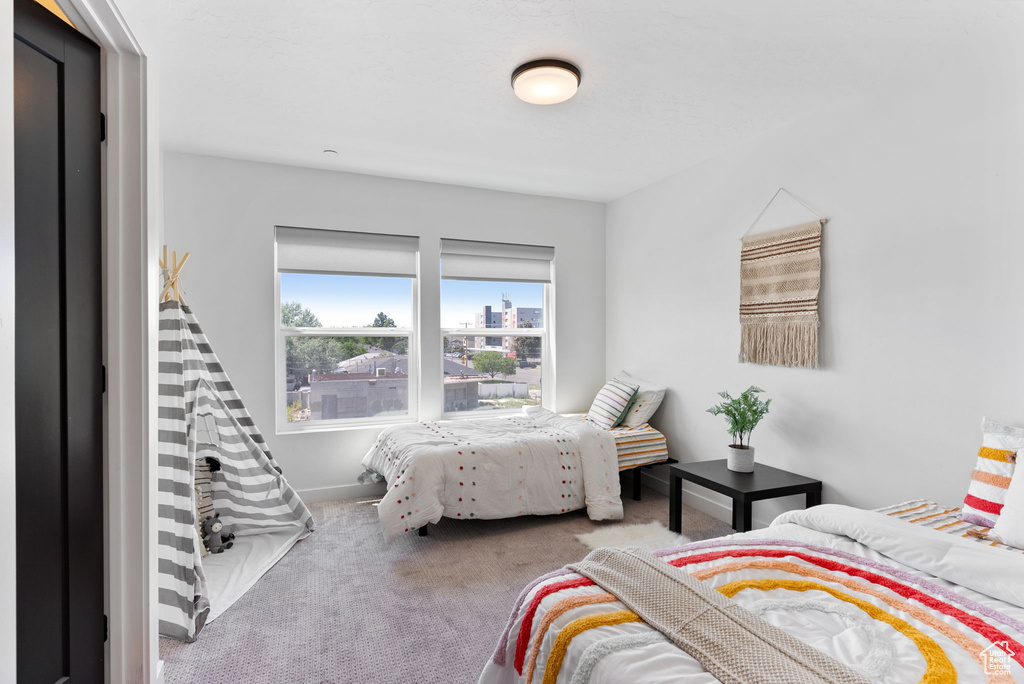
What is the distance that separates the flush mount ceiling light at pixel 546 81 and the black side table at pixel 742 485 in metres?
2.23

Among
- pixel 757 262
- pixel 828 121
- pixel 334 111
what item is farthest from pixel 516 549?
pixel 828 121

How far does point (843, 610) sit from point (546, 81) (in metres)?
2.32

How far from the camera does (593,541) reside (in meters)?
3.34

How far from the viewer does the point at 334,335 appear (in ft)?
14.1

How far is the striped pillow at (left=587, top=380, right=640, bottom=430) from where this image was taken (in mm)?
4320

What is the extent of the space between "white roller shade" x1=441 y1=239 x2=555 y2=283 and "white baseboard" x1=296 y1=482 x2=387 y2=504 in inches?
71.1

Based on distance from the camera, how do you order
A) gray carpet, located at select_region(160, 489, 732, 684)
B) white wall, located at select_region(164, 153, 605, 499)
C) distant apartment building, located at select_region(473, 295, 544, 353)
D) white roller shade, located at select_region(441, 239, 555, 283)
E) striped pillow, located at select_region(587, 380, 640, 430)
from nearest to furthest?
gray carpet, located at select_region(160, 489, 732, 684) → white wall, located at select_region(164, 153, 605, 499) → striped pillow, located at select_region(587, 380, 640, 430) → white roller shade, located at select_region(441, 239, 555, 283) → distant apartment building, located at select_region(473, 295, 544, 353)

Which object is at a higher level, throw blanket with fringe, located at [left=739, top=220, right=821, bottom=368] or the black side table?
throw blanket with fringe, located at [left=739, top=220, right=821, bottom=368]

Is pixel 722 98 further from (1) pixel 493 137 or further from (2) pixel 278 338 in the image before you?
(2) pixel 278 338

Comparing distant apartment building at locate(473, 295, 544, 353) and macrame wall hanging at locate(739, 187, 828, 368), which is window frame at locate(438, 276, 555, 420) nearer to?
distant apartment building at locate(473, 295, 544, 353)

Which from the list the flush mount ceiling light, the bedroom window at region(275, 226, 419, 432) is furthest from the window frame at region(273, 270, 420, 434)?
the flush mount ceiling light

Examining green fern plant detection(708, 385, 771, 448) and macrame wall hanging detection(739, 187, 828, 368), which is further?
green fern plant detection(708, 385, 771, 448)

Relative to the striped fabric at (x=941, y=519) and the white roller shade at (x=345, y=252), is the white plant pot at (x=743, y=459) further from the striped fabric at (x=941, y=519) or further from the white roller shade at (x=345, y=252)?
the white roller shade at (x=345, y=252)

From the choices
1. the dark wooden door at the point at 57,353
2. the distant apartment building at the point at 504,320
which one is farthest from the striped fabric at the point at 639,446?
the dark wooden door at the point at 57,353
